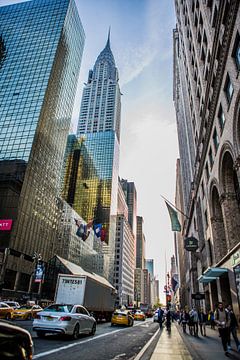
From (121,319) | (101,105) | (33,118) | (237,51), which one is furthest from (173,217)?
(101,105)

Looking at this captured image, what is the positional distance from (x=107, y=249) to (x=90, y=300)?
3914 inches

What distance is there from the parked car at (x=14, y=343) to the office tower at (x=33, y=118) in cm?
4601

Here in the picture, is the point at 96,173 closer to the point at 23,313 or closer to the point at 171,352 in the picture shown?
the point at 23,313

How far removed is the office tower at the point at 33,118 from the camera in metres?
54.9

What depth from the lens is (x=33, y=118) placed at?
66875 mm

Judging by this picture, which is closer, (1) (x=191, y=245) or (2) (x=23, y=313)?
(2) (x=23, y=313)

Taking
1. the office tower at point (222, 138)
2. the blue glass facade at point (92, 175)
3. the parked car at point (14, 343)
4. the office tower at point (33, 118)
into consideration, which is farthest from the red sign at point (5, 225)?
the blue glass facade at point (92, 175)

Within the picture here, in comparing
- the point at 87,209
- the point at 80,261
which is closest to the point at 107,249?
the point at 87,209

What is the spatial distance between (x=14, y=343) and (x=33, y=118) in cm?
6902

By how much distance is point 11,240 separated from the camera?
50812mm

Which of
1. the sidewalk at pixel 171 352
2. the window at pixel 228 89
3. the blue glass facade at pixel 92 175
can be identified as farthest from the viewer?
the blue glass facade at pixel 92 175

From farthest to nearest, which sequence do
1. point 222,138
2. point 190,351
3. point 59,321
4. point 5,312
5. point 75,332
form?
point 222,138
point 5,312
point 75,332
point 59,321
point 190,351

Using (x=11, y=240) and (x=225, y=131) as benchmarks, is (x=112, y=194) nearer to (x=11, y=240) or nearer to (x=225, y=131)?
(x=11, y=240)

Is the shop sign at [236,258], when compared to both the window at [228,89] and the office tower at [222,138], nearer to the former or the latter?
the office tower at [222,138]
